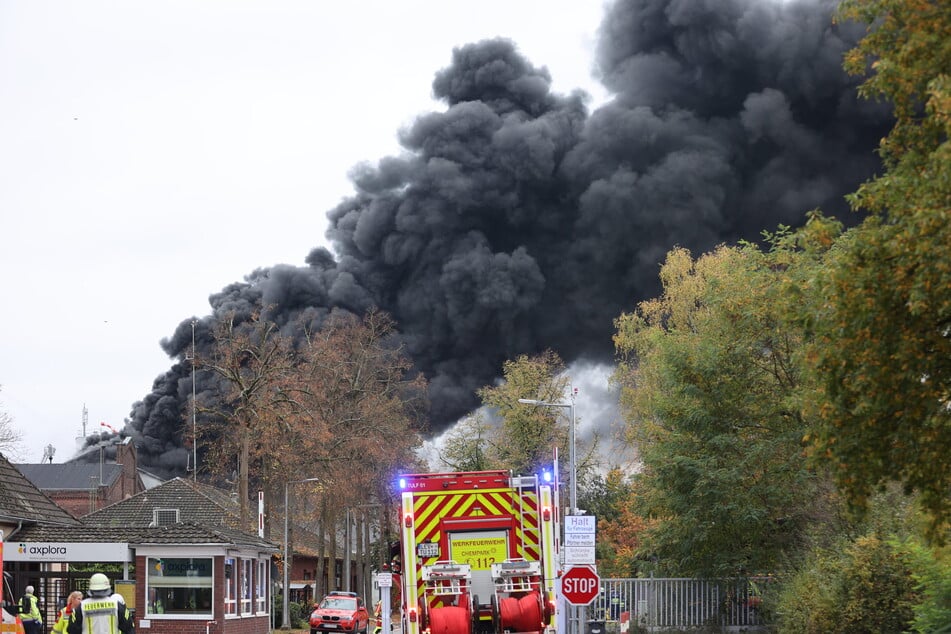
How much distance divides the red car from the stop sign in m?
26.1

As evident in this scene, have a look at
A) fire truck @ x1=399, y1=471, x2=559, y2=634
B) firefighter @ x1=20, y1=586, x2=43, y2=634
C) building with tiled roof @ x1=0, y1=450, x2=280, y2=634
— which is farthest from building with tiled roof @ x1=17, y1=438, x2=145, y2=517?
fire truck @ x1=399, y1=471, x2=559, y2=634

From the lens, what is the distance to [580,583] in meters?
19.0

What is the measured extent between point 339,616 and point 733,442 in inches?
721

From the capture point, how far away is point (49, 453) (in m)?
102

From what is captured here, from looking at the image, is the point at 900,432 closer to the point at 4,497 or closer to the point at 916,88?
the point at 916,88

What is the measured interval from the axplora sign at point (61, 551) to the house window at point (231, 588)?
344 cm

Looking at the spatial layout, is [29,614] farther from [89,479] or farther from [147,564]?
[89,479]

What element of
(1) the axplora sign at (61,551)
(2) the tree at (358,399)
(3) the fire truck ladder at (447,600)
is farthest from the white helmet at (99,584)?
(2) the tree at (358,399)

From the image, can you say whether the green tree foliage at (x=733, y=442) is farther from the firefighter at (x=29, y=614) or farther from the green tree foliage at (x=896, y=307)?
the green tree foliage at (x=896, y=307)

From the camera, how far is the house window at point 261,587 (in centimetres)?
4009

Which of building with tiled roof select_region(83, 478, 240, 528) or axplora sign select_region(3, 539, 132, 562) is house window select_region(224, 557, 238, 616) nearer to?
axplora sign select_region(3, 539, 132, 562)

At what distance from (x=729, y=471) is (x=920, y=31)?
2039 cm

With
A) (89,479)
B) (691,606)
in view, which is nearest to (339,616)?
(691,606)

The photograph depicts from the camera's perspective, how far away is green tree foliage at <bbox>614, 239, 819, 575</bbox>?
100.0 feet
